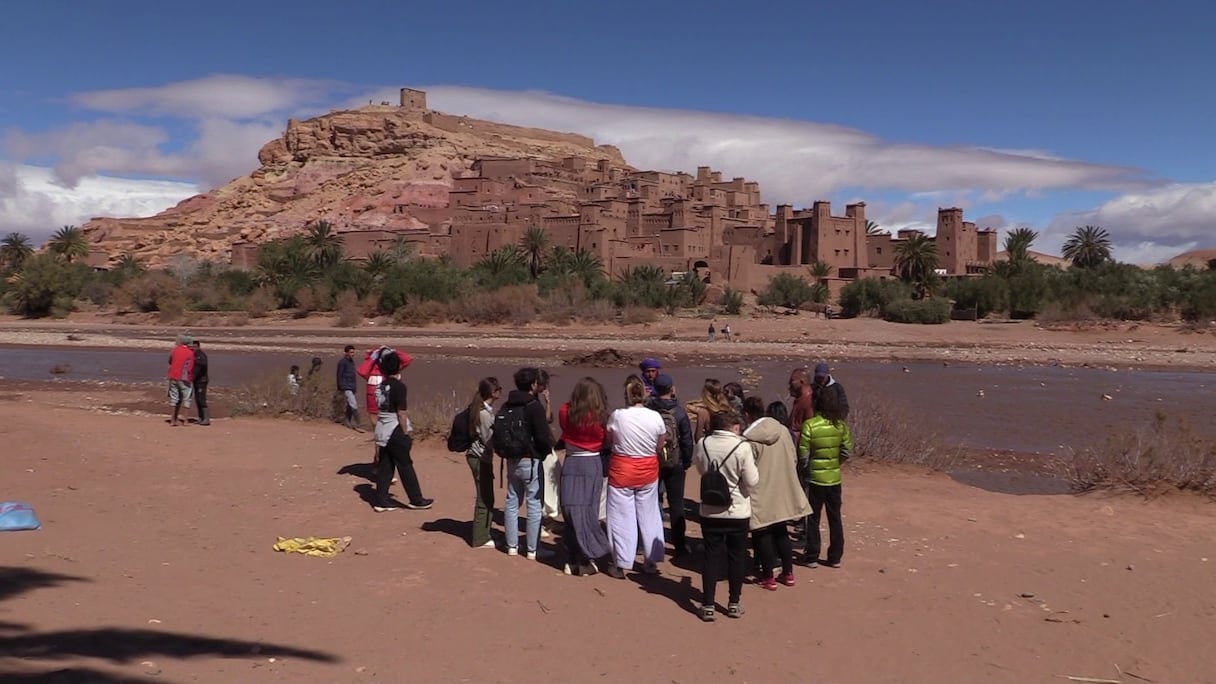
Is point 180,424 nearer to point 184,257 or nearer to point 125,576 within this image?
point 125,576

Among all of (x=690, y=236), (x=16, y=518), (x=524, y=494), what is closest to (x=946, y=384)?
(x=524, y=494)

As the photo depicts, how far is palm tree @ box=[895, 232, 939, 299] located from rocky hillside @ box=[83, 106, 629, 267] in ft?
122

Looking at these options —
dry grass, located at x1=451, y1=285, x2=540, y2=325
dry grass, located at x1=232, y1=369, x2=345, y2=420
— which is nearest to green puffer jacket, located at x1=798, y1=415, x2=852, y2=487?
dry grass, located at x1=232, y1=369, x2=345, y2=420

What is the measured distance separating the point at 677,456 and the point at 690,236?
53709mm

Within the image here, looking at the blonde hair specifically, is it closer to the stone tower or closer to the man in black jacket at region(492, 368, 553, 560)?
the man in black jacket at region(492, 368, 553, 560)

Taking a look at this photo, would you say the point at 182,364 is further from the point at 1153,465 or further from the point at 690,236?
the point at 690,236

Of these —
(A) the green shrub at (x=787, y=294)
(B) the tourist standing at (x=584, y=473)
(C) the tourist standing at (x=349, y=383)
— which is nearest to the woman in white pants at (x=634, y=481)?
(B) the tourist standing at (x=584, y=473)

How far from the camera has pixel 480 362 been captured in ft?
103

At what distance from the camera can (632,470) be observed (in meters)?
6.48

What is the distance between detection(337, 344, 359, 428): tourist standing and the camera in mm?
13375

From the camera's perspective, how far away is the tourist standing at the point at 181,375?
12977mm

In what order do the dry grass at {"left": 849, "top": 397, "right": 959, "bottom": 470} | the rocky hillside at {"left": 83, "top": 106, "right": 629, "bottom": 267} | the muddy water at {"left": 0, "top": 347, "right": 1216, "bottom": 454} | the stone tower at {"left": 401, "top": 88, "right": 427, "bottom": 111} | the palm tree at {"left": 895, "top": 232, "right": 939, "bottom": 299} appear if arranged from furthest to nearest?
1. the stone tower at {"left": 401, "top": 88, "right": 427, "bottom": 111}
2. the rocky hillside at {"left": 83, "top": 106, "right": 629, "bottom": 267}
3. the palm tree at {"left": 895, "top": 232, "right": 939, "bottom": 299}
4. the muddy water at {"left": 0, "top": 347, "right": 1216, "bottom": 454}
5. the dry grass at {"left": 849, "top": 397, "right": 959, "bottom": 470}

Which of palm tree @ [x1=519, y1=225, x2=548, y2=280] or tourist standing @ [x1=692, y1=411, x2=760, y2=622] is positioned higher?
palm tree @ [x1=519, y1=225, x2=548, y2=280]

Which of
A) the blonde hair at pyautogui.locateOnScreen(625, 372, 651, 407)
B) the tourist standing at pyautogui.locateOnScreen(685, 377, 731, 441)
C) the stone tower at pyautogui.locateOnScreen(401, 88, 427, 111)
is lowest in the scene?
the tourist standing at pyautogui.locateOnScreen(685, 377, 731, 441)
